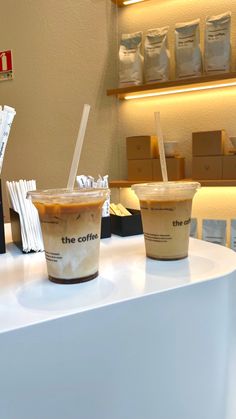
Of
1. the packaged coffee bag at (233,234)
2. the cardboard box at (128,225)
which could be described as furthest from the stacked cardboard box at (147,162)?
the cardboard box at (128,225)

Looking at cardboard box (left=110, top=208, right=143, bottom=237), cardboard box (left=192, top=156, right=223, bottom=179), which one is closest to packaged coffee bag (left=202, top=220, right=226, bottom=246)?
cardboard box (left=192, top=156, right=223, bottom=179)

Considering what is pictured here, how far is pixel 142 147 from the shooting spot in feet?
7.21

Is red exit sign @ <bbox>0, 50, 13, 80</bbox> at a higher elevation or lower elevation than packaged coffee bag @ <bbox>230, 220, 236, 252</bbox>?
higher

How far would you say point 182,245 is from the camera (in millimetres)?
802

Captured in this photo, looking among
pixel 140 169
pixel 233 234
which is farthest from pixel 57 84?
pixel 233 234

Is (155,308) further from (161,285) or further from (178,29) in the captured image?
(178,29)

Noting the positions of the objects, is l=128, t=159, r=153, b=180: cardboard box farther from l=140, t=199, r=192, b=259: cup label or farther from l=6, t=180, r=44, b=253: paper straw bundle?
l=140, t=199, r=192, b=259: cup label

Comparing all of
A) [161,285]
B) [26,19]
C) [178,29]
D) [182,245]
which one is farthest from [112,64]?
[161,285]

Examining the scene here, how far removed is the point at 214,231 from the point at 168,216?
140 cm

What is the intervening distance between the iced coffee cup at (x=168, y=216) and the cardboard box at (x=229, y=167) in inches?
48.0

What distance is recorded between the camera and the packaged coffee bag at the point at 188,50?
2.02 metres

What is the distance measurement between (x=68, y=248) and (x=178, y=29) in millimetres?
1791

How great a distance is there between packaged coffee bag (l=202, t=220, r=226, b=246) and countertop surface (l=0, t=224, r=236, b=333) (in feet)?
3.99

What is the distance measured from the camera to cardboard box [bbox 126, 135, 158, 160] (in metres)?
2.17
